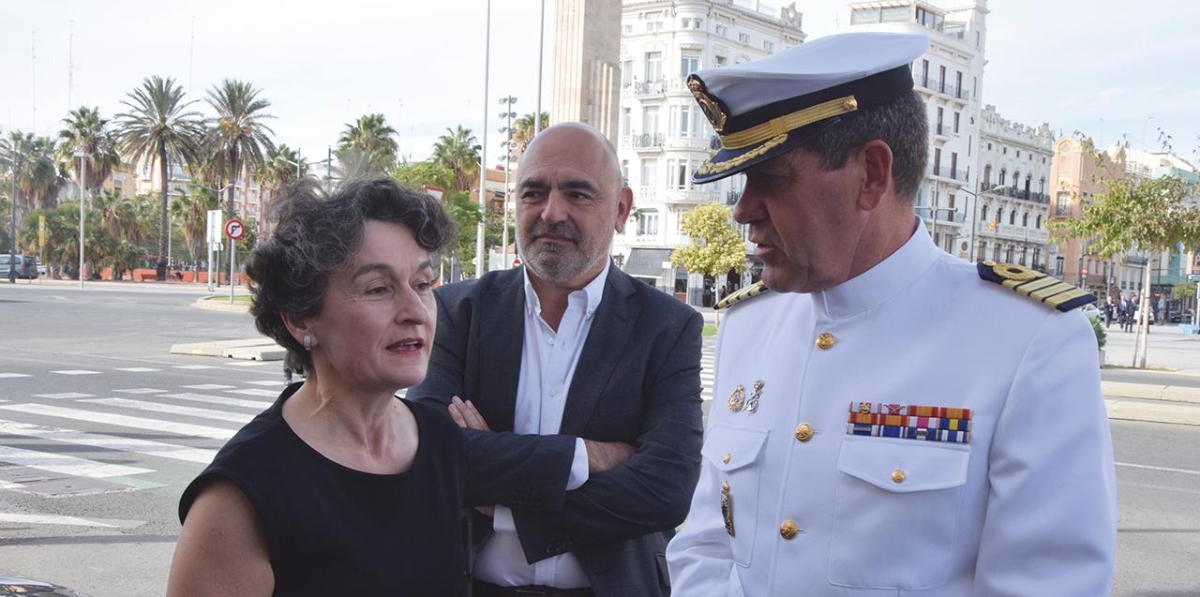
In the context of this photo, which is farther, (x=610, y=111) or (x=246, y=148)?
(x=246, y=148)

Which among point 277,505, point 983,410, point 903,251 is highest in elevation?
point 903,251

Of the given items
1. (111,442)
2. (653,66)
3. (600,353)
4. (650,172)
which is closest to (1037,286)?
(600,353)

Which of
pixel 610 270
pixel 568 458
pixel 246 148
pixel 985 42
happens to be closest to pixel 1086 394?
pixel 568 458

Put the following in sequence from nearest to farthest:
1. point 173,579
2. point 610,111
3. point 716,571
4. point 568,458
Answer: point 173,579, point 716,571, point 568,458, point 610,111

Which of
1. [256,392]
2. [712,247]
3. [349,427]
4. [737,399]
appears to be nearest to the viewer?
[737,399]

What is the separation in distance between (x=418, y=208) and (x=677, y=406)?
0.96m

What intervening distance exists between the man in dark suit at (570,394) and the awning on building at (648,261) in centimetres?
5164

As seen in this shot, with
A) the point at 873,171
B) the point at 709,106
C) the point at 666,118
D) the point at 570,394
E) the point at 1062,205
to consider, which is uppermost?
the point at 666,118

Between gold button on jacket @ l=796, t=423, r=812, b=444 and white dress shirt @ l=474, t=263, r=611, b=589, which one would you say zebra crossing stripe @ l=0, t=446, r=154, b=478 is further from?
gold button on jacket @ l=796, t=423, r=812, b=444

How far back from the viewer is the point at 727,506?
212 centimetres

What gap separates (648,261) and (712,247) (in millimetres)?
16332

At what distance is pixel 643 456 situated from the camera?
2.84m

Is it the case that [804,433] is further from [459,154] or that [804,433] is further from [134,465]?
[459,154]

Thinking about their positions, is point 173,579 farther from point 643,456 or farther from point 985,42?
point 985,42
